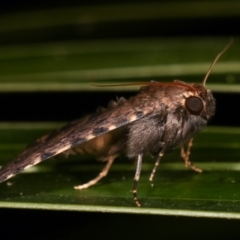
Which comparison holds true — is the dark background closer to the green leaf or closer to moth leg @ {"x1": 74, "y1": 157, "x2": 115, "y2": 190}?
the green leaf

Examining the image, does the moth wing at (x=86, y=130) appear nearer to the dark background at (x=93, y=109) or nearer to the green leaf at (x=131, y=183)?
the green leaf at (x=131, y=183)

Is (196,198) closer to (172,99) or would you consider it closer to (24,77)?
(172,99)

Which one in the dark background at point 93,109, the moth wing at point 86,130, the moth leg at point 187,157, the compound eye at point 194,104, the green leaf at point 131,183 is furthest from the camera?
the dark background at point 93,109

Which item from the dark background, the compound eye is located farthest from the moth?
the dark background

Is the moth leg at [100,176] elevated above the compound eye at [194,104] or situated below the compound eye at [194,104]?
below

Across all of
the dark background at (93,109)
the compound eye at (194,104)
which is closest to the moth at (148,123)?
the compound eye at (194,104)

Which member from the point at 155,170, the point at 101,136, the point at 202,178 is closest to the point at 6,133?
the point at 101,136

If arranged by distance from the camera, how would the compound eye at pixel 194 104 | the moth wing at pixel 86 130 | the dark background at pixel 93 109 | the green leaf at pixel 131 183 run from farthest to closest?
the dark background at pixel 93 109, the compound eye at pixel 194 104, the moth wing at pixel 86 130, the green leaf at pixel 131 183
